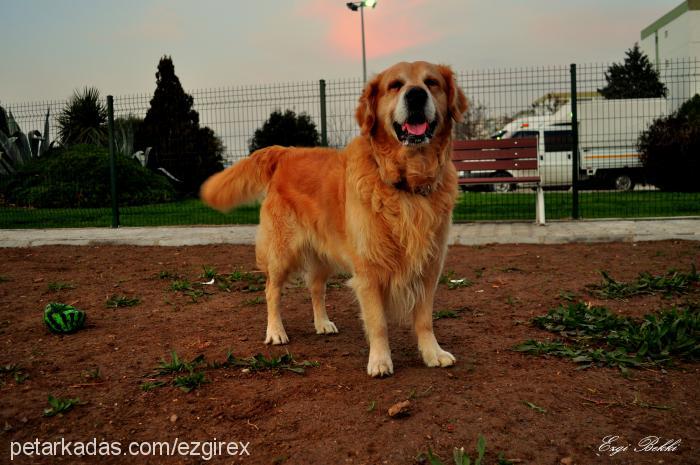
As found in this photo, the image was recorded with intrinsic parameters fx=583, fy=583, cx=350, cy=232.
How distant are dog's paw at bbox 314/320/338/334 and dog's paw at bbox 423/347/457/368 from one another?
0.92 meters

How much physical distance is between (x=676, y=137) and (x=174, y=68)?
1566 centimetres

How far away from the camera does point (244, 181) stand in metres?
4.18

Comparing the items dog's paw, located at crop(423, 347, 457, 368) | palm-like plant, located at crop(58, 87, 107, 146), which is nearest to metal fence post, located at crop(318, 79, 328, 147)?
dog's paw, located at crop(423, 347, 457, 368)

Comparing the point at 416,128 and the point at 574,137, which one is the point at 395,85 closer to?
the point at 416,128

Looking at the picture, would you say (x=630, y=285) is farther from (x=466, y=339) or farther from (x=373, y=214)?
(x=373, y=214)

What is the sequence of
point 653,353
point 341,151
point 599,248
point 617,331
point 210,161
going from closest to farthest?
1. point 653,353
2. point 617,331
3. point 341,151
4. point 599,248
5. point 210,161

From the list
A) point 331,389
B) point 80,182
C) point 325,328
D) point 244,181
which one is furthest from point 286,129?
point 331,389

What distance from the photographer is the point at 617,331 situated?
339cm

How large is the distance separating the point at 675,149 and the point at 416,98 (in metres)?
12.5

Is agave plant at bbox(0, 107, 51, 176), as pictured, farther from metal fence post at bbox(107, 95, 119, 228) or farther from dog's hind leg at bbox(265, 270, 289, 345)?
dog's hind leg at bbox(265, 270, 289, 345)

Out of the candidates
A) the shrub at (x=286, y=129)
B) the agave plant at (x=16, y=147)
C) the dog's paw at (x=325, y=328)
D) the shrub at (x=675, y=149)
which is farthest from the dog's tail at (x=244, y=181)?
the agave plant at (x=16, y=147)

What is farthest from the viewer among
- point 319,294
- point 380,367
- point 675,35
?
point 675,35

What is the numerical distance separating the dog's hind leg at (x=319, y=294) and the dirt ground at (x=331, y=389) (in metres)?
0.09

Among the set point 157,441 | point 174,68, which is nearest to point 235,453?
point 157,441
